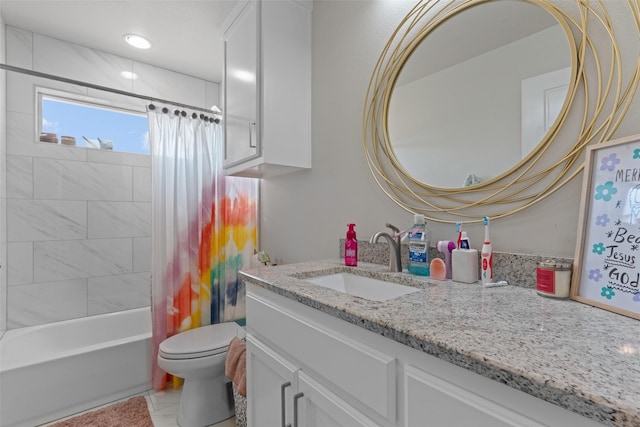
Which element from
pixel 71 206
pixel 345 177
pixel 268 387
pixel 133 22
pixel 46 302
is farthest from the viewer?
pixel 71 206

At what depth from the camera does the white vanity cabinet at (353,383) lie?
0.46 m

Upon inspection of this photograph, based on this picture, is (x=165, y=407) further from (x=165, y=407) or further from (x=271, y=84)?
(x=271, y=84)

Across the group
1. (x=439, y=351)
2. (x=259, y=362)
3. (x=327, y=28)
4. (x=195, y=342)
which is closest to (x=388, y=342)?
(x=439, y=351)

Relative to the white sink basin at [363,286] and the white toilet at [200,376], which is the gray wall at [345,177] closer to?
the white sink basin at [363,286]

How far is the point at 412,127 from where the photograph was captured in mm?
1258

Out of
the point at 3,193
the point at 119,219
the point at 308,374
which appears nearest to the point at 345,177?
the point at 308,374

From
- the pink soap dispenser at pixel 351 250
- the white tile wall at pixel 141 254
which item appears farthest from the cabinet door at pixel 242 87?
the white tile wall at pixel 141 254

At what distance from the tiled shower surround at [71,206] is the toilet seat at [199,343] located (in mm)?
967

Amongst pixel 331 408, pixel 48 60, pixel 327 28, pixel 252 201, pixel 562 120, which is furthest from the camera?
pixel 252 201

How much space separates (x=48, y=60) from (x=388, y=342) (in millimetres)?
3075

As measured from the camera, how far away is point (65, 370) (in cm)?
176

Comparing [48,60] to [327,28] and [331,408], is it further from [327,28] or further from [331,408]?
[331,408]

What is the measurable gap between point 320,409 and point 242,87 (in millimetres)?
1687

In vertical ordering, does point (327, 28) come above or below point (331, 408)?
above
